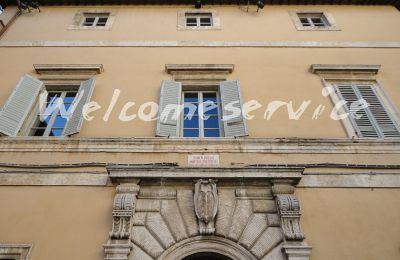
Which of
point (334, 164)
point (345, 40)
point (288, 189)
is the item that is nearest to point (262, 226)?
point (288, 189)

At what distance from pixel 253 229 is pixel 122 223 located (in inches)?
70.0

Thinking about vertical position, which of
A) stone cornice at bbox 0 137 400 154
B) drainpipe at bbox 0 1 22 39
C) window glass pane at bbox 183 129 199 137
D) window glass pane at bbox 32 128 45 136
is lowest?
stone cornice at bbox 0 137 400 154

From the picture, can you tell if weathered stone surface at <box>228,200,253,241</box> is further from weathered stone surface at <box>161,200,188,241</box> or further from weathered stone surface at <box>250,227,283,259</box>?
weathered stone surface at <box>161,200,188,241</box>

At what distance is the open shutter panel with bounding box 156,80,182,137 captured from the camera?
5.79 m

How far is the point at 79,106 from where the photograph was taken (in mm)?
6160

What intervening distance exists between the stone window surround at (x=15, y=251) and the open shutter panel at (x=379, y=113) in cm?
590

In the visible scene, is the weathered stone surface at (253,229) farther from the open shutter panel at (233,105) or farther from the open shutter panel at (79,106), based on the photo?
the open shutter panel at (79,106)

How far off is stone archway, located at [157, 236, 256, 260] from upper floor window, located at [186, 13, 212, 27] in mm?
6118

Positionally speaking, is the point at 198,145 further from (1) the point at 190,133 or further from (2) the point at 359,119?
(2) the point at 359,119

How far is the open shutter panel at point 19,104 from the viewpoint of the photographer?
578 cm

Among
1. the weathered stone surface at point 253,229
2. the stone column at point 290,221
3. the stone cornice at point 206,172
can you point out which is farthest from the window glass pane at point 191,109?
the weathered stone surface at point 253,229

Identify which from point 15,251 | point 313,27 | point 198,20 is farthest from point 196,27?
point 15,251

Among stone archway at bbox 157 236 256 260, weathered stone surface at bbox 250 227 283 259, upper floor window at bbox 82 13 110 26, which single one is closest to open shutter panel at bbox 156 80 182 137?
stone archway at bbox 157 236 256 260

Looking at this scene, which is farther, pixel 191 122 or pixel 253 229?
pixel 191 122
